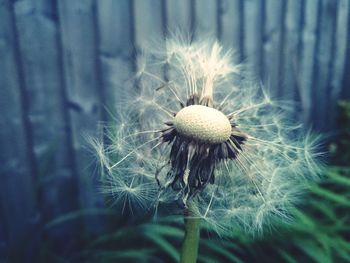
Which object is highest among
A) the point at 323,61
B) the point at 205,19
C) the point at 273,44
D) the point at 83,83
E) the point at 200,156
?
the point at 205,19

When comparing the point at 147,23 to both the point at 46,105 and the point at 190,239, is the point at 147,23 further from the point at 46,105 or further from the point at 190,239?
the point at 190,239

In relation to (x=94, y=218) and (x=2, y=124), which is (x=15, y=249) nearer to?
(x=94, y=218)

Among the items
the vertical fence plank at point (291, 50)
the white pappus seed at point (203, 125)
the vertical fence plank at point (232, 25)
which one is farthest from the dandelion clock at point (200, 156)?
the vertical fence plank at point (291, 50)

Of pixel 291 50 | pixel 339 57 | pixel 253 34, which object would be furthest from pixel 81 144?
pixel 339 57

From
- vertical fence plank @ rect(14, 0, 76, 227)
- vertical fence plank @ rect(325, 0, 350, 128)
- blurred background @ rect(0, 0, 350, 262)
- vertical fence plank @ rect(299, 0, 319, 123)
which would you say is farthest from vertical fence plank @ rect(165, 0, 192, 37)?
vertical fence plank @ rect(325, 0, 350, 128)

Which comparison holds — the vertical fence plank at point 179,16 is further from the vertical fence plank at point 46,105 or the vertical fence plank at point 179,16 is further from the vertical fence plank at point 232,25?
the vertical fence plank at point 46,105

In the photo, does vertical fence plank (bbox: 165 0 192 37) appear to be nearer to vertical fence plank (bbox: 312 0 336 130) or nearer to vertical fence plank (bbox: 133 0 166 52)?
vertical fence plank (bbox: 133 0 166 52)
